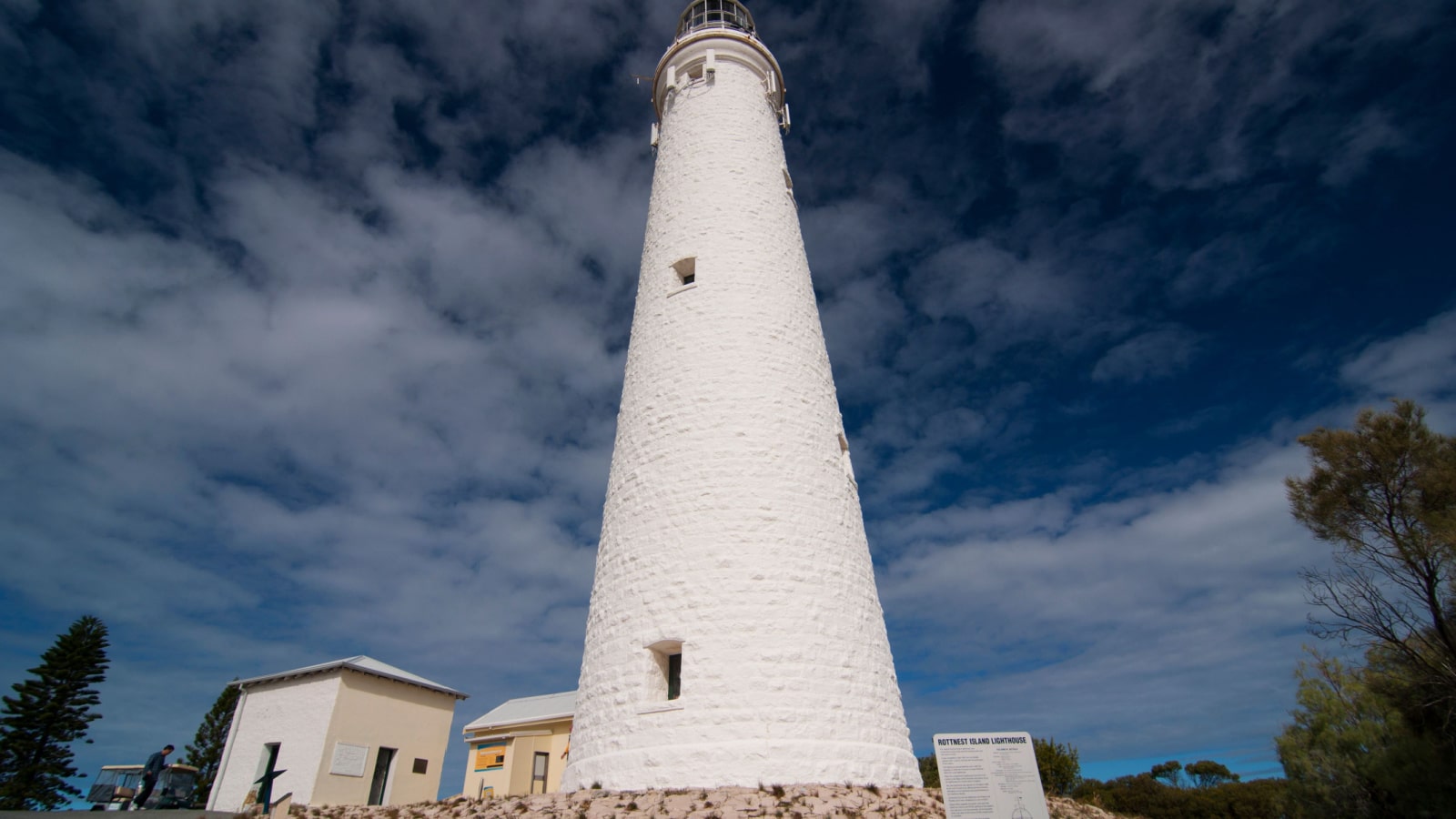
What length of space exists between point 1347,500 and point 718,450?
1194cm

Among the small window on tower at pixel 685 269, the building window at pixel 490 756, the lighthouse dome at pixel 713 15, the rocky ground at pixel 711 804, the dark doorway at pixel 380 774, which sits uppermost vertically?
the lighthouse dome at pixel 713 15

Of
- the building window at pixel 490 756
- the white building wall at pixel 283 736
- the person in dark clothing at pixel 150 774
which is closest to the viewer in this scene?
the person in dark clothing at pixel 150 774

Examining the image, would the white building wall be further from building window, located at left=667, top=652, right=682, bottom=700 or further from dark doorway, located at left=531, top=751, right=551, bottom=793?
building window, located at left=667, top=652, right=682, bottom=700

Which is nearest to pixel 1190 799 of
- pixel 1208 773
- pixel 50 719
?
pixel 1208 773

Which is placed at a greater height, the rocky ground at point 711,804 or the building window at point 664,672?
the building window at point 664,672

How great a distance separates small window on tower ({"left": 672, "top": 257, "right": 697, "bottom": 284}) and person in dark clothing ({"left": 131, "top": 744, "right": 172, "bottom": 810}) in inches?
444

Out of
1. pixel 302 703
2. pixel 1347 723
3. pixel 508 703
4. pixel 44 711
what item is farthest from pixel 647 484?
pixel 44 711

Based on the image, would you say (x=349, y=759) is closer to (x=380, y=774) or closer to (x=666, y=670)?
(x=380, y=774)

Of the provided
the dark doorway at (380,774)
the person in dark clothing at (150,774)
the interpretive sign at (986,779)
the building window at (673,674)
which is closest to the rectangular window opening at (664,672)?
the building window at (673,674)

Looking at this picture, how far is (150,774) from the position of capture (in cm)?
1144

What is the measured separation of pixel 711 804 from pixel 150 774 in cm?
984

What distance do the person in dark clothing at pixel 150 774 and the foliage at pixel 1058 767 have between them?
2404 cm

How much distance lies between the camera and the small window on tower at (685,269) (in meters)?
12.6

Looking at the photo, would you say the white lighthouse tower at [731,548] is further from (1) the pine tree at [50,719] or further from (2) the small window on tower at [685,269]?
(1) the pine tree at [50,719]
